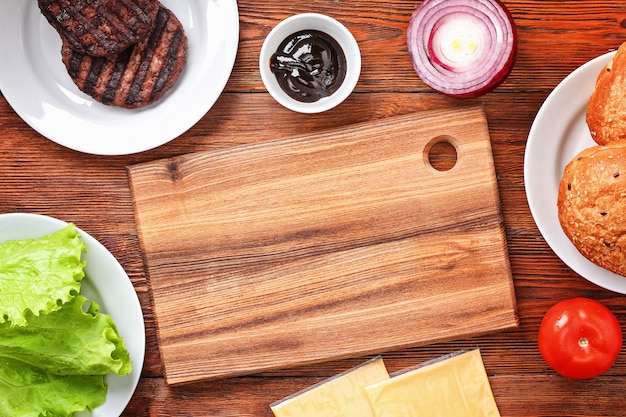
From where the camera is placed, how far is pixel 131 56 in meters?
1.70

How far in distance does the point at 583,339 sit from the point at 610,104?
1.74ft

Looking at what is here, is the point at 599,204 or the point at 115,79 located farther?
the point at 115,79

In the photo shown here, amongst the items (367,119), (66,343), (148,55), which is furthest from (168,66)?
(66,343)

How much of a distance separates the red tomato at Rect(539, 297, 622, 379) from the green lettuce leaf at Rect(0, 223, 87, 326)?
3.54 ft

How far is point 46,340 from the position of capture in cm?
160

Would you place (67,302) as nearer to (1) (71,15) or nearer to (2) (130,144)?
(2) (130,144)

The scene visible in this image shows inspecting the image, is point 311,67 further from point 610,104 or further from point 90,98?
point 610,104

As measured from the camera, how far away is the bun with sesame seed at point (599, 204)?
147 cm

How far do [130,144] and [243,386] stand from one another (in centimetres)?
65

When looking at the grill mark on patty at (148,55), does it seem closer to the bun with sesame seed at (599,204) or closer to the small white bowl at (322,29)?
the small white bowl at (322,29)

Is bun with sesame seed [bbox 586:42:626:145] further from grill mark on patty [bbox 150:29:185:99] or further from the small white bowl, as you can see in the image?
grill mark on patty [bbox 150:29:185:99]

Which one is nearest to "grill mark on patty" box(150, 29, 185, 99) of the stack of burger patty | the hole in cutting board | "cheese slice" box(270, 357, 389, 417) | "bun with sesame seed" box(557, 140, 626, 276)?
the stack of burger patty

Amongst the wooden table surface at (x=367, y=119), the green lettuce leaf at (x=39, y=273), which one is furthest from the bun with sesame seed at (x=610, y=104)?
A: the green lettuce leaf at (x=39, y=273)

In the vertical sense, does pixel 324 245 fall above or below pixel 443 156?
below
